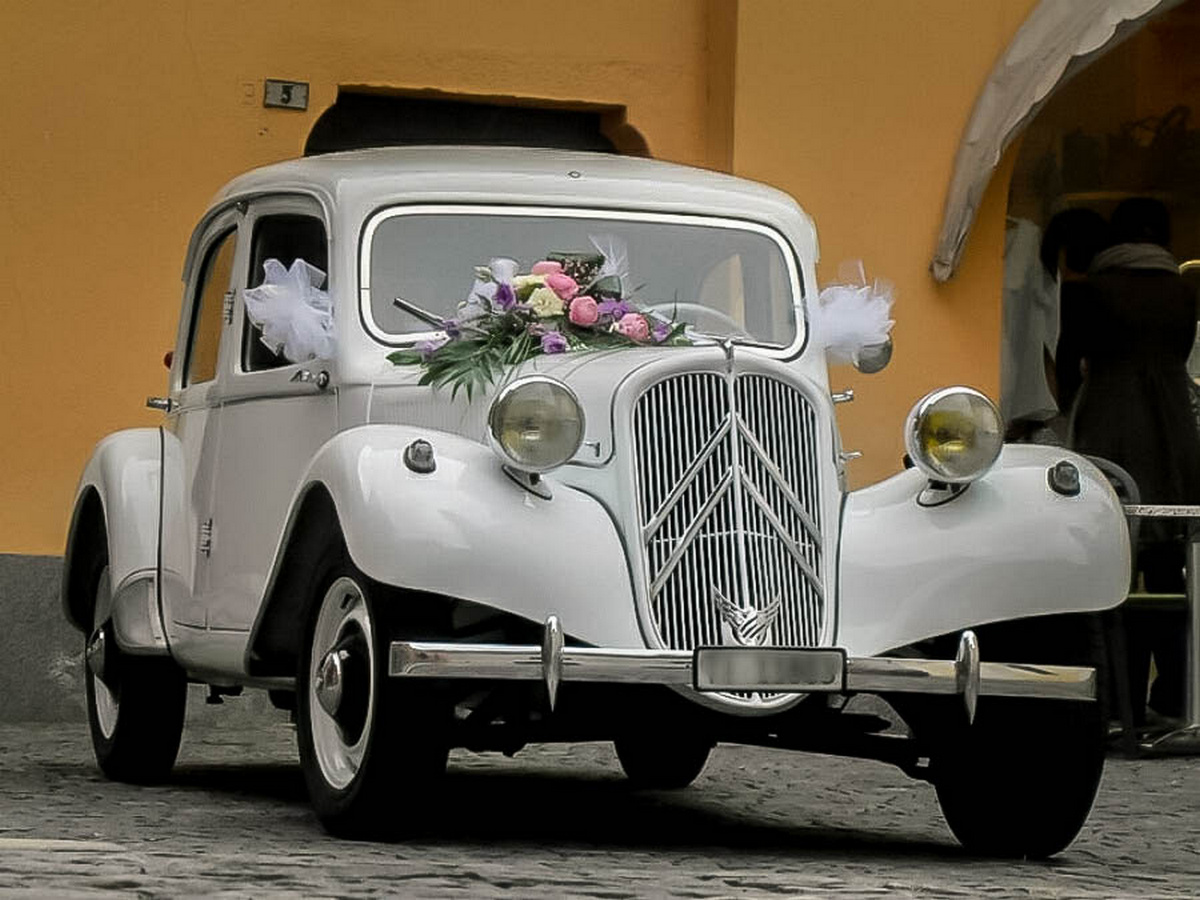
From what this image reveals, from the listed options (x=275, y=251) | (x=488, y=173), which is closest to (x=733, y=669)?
(x=488, y=173)

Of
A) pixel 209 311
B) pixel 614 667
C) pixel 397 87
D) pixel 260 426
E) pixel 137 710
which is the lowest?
pixel 137 710

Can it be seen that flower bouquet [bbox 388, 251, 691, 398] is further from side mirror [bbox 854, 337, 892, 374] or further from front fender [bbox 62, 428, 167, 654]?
front fender [bbox 62, 428, 167, 654]

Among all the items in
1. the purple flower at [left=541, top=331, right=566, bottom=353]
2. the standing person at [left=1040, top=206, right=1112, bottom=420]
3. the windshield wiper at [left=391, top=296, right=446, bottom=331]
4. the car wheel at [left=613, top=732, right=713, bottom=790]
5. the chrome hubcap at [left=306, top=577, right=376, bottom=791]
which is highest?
the standing person at [left=1040, top=206, right=1112, bottom=420]

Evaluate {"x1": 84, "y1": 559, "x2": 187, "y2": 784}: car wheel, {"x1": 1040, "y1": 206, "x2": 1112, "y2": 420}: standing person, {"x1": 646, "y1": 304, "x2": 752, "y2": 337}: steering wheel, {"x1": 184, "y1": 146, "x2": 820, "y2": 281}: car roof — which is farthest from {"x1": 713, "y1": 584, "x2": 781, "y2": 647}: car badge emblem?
{"x1": 1040, "y1": 206, "x2": 1112, "y2": 420}: standing person

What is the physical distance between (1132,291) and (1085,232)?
1113mm

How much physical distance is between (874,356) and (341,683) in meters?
2.11

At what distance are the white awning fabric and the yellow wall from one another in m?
0.15

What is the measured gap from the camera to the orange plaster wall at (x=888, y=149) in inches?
448

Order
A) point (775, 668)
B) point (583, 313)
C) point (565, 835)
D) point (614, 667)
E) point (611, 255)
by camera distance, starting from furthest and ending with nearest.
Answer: point (611, 255) → point (583, 313) → point (565, 835) → point (775, 668) → point (614, 667)

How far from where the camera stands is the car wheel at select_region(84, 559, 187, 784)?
8.49m

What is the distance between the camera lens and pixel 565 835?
6953 millimetres

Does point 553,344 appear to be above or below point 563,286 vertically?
below

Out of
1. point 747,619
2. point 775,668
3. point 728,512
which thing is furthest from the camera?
point 728,512

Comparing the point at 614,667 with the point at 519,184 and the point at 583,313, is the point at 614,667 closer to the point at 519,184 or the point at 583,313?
the point at 583,313
